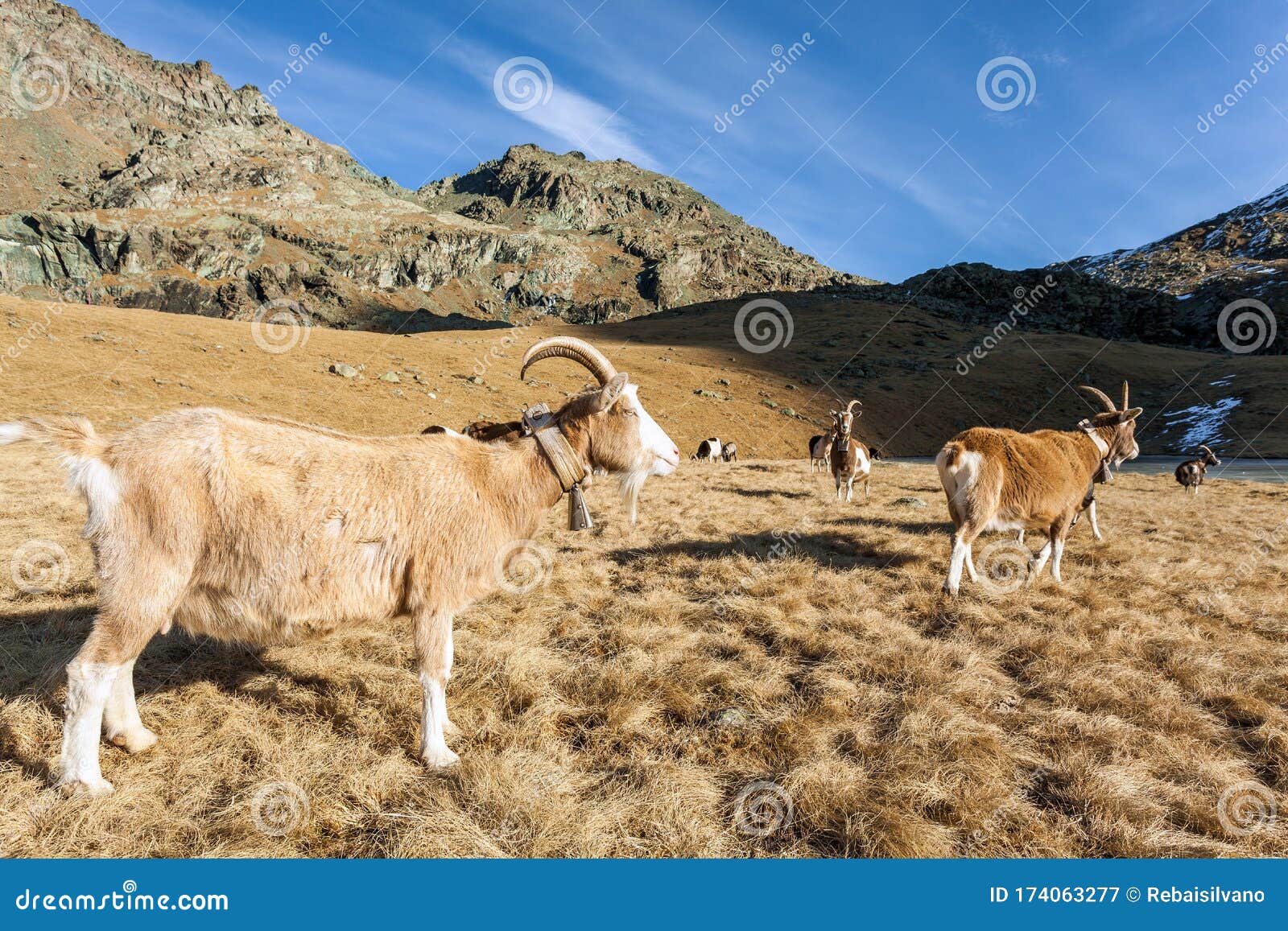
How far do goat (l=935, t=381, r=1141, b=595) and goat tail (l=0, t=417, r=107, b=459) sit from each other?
889 centimetres

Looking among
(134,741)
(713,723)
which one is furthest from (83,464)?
(713,723)

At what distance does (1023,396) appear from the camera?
182 feet

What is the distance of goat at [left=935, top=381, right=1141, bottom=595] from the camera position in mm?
7994

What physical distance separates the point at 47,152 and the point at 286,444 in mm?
301818

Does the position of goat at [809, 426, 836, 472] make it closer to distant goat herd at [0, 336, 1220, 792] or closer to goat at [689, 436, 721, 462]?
goat at [689, 436, 721, 462]

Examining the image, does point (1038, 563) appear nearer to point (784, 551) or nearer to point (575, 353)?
point (784, 551)

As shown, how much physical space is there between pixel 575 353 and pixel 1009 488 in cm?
691

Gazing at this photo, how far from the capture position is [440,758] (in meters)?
3.99

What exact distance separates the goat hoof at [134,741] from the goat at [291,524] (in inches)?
0.5

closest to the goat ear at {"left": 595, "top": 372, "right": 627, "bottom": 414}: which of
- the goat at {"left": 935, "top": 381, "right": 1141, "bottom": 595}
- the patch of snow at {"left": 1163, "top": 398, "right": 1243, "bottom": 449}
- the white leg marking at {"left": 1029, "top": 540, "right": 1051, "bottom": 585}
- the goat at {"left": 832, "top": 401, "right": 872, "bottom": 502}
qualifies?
the goat at {"left": 935, "top": 381, "right": 1141, "bottom": 595}

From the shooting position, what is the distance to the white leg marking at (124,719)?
396 cm

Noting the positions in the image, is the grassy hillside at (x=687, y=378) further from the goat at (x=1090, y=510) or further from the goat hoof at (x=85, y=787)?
the goat at (x=1090, y=510)

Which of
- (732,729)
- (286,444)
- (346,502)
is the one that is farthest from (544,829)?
(286,444)

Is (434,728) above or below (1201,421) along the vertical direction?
below
